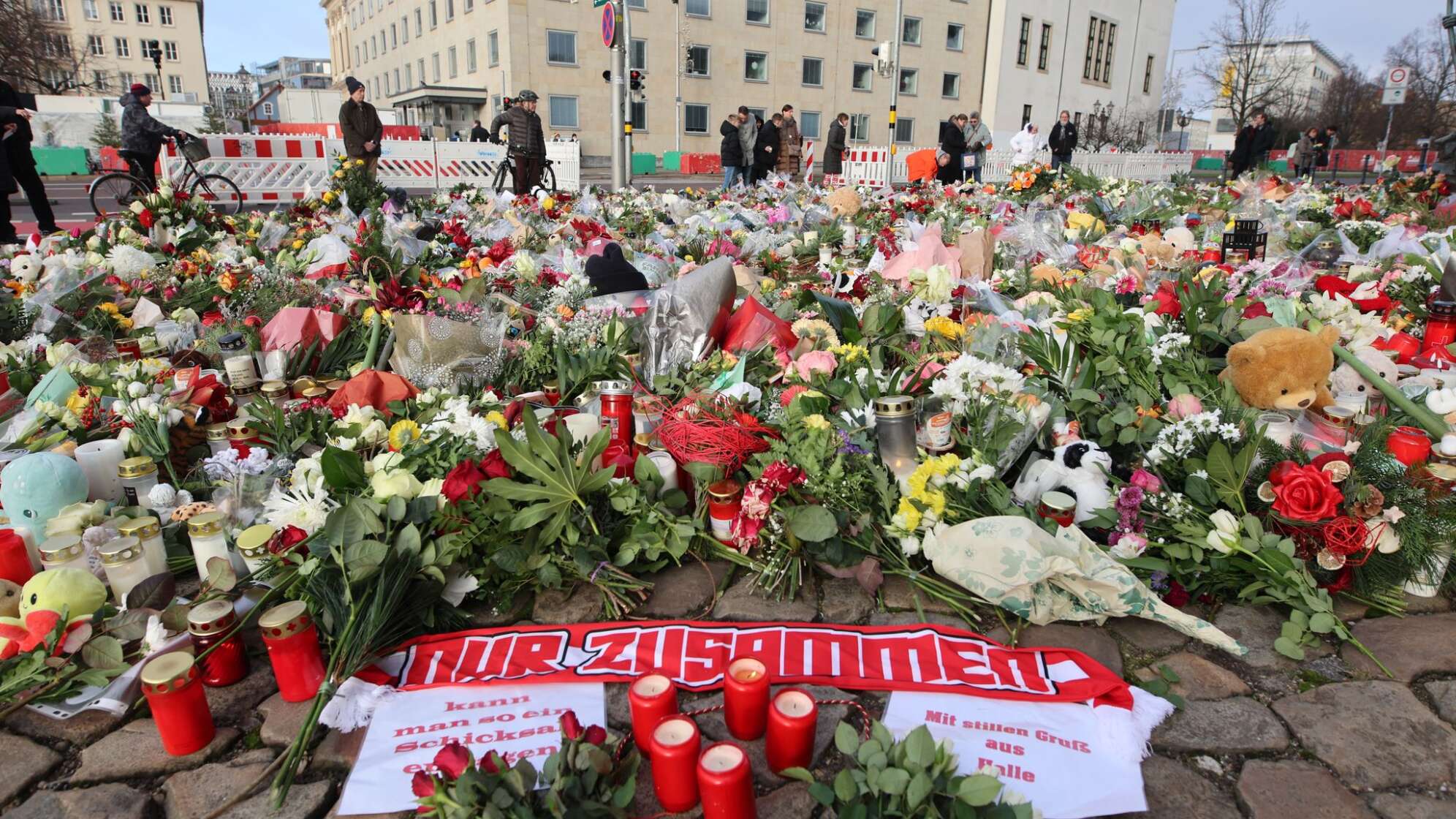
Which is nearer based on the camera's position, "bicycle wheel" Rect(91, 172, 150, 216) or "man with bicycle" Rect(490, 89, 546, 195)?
"bicycle wheel" Rect(91, 172, 150, 216)

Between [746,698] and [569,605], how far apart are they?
860 millimetres

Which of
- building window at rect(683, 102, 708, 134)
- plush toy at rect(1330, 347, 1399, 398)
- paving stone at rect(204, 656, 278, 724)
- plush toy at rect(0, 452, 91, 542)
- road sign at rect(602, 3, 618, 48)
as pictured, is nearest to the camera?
paving stone at rect(204, 656, 278, 724)

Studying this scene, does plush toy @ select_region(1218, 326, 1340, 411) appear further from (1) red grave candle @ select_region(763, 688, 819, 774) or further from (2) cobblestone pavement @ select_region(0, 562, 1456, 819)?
(1) red grave candle @ select_region(763, 688, 819, 774)

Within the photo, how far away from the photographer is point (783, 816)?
161 cm

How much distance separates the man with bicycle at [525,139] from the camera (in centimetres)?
1138

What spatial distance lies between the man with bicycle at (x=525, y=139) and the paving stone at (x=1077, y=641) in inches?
415

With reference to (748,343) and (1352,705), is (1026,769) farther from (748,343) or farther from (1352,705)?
(748,343)

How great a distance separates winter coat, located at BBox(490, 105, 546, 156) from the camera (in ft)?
37.2

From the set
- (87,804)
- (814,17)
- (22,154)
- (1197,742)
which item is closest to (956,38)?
(814,17)

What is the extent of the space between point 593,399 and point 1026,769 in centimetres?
221

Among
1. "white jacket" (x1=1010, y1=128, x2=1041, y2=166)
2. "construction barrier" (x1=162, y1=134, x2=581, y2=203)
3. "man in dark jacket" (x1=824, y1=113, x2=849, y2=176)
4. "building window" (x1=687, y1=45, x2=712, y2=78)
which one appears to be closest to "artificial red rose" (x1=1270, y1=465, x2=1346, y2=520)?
"construction barrier" (x1=162, y1=134, x2=581, y2=203)

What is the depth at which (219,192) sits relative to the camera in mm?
12734

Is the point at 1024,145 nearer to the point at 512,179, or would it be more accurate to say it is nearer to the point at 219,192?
the point at 512,179

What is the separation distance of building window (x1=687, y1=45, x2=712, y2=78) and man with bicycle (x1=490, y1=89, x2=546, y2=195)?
80.6ft
